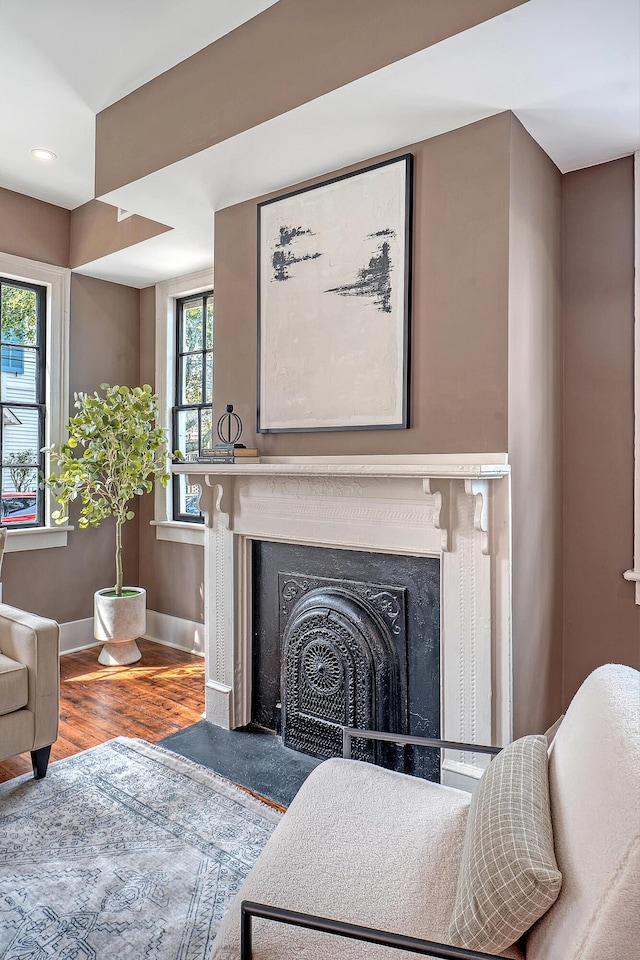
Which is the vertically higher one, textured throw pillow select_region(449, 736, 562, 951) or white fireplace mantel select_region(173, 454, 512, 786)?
white fireplace mantel select_region(173, 454, 512, 786)

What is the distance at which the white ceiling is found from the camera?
1.84m

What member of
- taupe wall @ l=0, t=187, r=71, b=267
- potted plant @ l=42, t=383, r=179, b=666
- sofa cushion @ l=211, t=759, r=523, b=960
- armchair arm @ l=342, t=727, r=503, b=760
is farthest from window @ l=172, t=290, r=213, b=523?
sofa cushion @ l=211, t=759, r=523, b=960

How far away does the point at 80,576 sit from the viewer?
4.23 meters

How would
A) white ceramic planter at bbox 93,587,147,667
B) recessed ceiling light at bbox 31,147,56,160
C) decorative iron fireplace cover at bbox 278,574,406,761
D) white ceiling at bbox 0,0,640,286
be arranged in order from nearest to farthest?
white ceiling at bbox 0,0,640,286 < decorative iron fireplace cover at bbox 278,574,406,761 < recessed ceiling light at bbox 31,147,56,160 < white ceramic planter at bbox 93,587,147,667

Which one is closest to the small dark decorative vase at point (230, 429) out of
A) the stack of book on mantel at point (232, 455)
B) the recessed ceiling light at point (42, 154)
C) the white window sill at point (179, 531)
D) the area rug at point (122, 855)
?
the stack of book on mantel at point (232, 455)

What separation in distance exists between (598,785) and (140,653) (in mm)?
3570

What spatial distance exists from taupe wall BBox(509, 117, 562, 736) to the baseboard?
2.39m

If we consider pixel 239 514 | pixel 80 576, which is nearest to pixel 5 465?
pixel 80 576

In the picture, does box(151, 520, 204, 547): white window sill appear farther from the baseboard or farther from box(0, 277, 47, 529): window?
box(0, 277, 47, 529): window

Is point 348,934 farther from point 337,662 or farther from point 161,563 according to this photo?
point 161,563

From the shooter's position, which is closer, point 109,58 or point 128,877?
point 128,877

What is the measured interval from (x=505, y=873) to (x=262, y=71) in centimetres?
263

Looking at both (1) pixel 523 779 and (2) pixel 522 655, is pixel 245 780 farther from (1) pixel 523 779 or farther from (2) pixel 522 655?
(1) pixel 523 779

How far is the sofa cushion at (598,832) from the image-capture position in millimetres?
856
